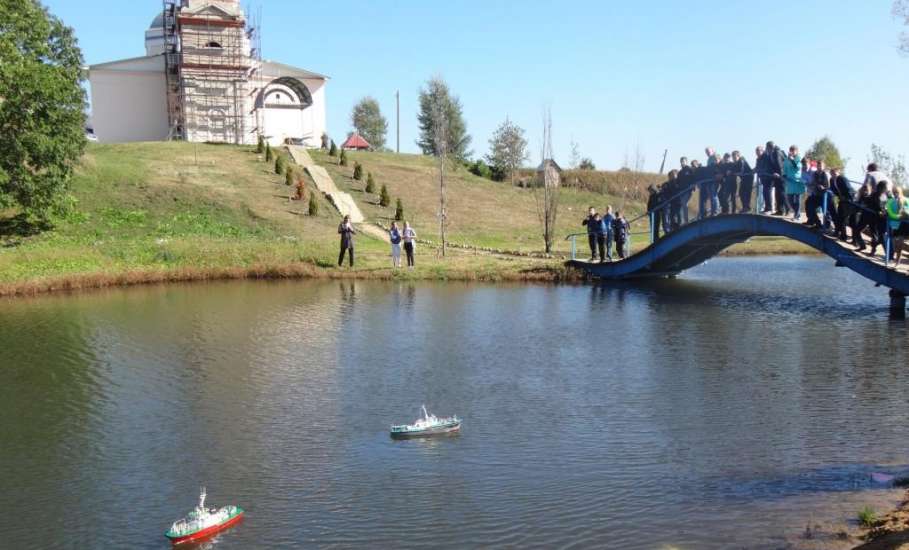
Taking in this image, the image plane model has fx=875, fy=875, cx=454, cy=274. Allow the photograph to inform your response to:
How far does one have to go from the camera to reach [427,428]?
464 inches

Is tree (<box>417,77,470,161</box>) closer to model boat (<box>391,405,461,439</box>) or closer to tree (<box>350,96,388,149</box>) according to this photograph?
tree (<box>350,96,388,149</box>)

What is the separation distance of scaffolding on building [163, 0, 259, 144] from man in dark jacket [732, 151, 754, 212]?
141 ft

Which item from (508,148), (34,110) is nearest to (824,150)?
(508,148)

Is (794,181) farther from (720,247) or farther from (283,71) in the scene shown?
(283,71)

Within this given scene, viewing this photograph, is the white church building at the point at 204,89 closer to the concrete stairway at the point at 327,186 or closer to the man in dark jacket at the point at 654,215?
the concrete stairway at the point at 327,186

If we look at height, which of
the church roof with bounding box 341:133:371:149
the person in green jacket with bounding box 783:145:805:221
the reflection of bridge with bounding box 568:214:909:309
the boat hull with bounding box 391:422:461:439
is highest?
the church roof with bounding box 341:133:371:149

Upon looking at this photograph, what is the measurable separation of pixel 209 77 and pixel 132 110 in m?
6.84

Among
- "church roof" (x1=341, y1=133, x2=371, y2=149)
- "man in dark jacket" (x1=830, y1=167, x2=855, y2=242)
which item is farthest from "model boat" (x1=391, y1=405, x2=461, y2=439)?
"church roof" (x1=341, y1=133, x2=371, y2=149)

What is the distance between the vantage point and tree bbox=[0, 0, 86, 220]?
107ft

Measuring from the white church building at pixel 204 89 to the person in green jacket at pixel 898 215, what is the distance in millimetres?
47986

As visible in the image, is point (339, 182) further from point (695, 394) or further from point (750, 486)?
point (750, 486)

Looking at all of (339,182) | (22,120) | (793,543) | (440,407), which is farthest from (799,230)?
(339,182)

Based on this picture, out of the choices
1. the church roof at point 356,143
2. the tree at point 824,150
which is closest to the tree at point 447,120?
the church roof at point 356,143

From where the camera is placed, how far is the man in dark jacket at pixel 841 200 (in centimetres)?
2095
